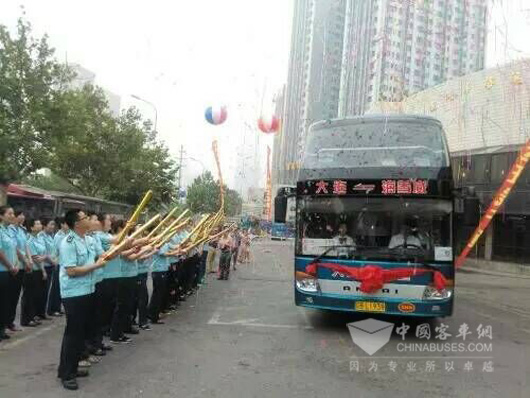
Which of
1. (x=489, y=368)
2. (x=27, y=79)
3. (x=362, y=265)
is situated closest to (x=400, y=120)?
(x=362, y=265)

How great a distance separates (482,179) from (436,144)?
61.1 feet

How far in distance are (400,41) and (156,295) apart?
41.8 ft

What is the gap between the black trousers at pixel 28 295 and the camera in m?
7.63

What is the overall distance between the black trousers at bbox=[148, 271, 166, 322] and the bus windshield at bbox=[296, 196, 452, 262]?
2084mm

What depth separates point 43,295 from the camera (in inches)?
319

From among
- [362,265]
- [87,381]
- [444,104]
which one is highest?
[444,104]

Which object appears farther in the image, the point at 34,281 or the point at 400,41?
the point at 400,41

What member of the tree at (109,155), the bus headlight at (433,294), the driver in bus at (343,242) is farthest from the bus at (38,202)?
the bus headlight at (433,294)

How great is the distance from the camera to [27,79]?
58.5 feet

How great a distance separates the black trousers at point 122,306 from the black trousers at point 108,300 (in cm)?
6

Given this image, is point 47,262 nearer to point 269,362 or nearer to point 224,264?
point 269,362

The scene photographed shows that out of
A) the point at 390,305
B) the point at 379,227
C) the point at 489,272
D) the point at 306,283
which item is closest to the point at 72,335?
the point at 306,283

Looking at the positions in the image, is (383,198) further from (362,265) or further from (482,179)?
(482,179)

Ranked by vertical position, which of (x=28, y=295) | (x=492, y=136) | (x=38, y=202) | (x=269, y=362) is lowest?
(x=269, y=362)
